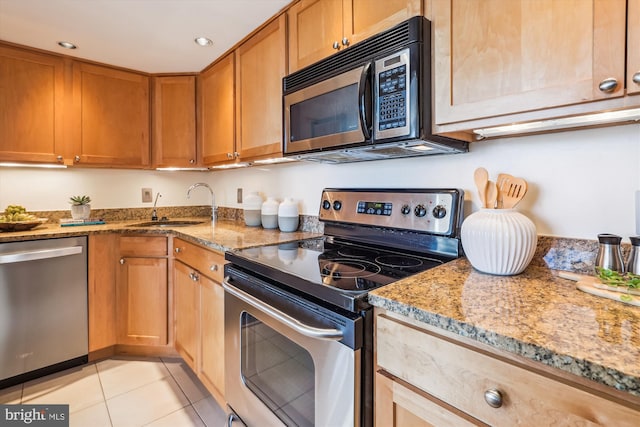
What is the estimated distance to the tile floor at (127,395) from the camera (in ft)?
5.15

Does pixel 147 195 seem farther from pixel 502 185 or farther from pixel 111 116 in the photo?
pixel 502 185

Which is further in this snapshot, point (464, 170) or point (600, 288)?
point (464, 170)

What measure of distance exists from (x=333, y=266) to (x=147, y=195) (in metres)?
2.34

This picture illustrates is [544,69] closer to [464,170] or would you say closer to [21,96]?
[464,170]

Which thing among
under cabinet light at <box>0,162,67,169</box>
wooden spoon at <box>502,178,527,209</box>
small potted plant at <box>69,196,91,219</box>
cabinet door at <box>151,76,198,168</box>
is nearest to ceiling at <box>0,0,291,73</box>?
cabinet door at <box>151,76,198,168</box>

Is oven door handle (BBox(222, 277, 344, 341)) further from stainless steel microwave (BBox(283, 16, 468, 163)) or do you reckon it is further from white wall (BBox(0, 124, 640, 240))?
white wall (BBox(0, 124, 640, 240))

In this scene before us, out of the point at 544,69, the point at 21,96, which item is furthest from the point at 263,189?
the point at 544,69

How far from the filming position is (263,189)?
2363 mm

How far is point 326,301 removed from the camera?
0.90 m

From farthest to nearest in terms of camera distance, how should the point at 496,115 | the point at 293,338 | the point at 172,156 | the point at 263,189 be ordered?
the point at 172,156 → the point at 263,189 → the point at 293,338 → the point at 496,115

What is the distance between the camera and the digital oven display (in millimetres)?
1392

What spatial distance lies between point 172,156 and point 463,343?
8.45ft

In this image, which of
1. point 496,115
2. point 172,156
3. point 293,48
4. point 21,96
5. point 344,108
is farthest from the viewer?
point 172,156

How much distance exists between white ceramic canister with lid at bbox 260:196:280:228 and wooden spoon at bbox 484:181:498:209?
1.31 m
